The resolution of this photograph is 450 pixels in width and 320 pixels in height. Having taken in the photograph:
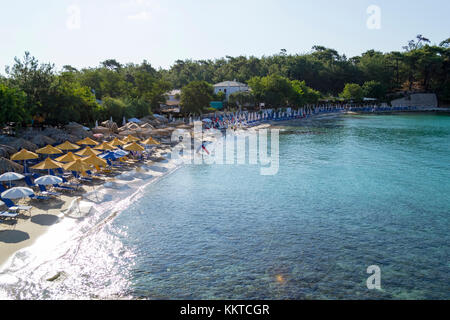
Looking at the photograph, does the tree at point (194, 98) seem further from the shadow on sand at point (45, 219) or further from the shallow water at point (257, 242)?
the shadow on sand at point (45, 219)

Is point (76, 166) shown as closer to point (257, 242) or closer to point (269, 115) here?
point (257, 242)

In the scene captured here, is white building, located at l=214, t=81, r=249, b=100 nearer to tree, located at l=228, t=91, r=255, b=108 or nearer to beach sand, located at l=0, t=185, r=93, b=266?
tree, located at l=228, t=91, r=255, b=108

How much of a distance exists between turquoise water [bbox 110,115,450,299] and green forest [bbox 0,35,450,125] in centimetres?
1477

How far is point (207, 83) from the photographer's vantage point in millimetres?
62125

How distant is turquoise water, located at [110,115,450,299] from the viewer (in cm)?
1162

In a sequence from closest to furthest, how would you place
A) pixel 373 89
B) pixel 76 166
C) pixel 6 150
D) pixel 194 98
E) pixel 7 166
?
pixel 7 166 → pixel 76 166 → pixel 6 150 → pixel 194 98 → pixel 373 89

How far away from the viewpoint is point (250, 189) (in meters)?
23.0

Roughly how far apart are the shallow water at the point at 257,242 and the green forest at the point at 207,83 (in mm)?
14865

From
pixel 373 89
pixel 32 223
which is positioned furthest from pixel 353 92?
pixel 32 223

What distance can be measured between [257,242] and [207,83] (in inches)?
1989

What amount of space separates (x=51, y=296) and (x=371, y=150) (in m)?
36.2

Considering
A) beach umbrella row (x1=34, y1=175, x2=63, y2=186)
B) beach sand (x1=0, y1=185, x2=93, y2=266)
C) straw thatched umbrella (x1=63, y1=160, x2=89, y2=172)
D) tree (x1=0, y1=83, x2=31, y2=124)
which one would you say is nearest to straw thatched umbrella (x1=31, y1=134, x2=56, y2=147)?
tree (x1=0, y1=83, x2=31, y2=124)

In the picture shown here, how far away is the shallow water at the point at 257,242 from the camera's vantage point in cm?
1134
